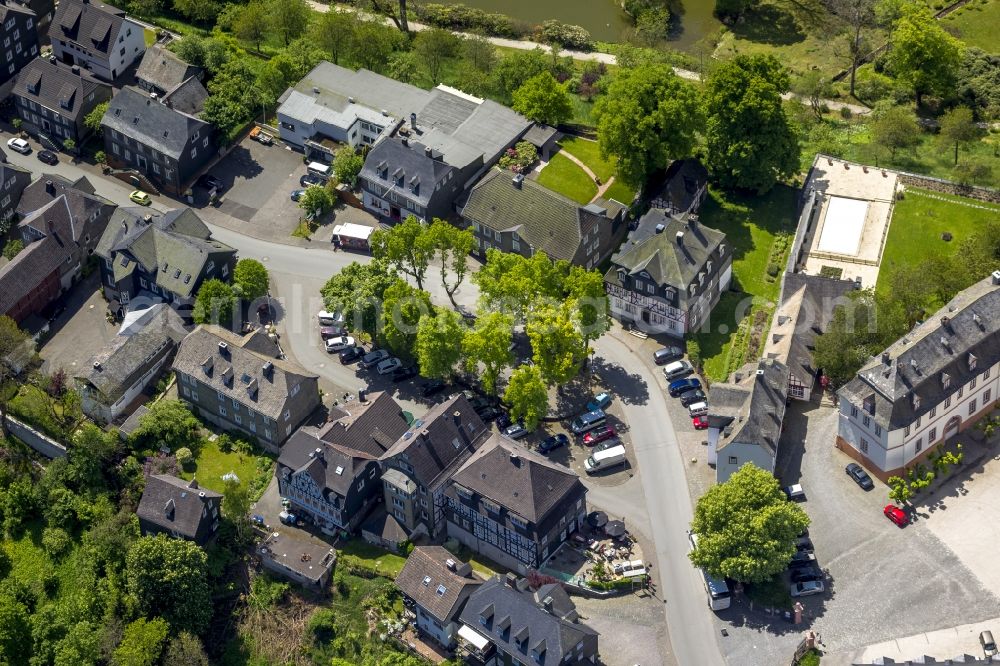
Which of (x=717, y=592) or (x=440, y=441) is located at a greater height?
(x=440, y=441)

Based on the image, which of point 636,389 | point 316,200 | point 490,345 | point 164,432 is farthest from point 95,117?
point 636,389

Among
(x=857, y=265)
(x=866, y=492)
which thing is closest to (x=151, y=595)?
(x=866, y=492)

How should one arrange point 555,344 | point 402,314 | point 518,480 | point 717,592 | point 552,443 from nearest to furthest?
point 717,592
point 518,480
point 552,443
point 555,344
point 402,314

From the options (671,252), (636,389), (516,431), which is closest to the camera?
(516,431)

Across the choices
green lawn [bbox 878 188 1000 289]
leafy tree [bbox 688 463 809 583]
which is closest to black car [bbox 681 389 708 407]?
leafy tree [bbox 688 463 809 583]

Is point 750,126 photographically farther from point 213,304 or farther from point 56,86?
point 56,86

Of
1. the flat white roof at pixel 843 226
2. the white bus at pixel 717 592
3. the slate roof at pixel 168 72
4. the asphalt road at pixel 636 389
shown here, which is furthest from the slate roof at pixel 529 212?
the slate roof at pixel 168 72
